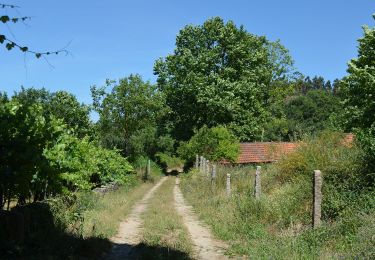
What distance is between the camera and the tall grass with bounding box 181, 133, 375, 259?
8531mm

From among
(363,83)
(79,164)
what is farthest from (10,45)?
(363,83)

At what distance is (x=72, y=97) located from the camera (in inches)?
1671

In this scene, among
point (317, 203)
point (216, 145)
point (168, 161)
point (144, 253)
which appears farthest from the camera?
point (168, 161)

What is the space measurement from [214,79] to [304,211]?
32.1 metres

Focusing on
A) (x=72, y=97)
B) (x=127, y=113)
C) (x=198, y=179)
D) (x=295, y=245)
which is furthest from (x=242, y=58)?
(x=295, y=245)

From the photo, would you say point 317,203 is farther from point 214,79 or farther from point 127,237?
point 214,79

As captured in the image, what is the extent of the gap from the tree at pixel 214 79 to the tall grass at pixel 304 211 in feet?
83.2

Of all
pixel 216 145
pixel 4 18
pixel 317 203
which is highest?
pixel 4 18

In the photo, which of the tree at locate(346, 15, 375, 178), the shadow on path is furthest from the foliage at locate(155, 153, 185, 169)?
the shadow on path

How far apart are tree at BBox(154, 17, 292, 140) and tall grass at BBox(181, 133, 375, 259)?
25.4 metres

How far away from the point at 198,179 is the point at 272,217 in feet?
50.7

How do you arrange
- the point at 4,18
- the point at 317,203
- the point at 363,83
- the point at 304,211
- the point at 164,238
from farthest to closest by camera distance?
the point at 363,83, the point at 304,211, the point at 164,238, the point at 317,203, the point at 4,18

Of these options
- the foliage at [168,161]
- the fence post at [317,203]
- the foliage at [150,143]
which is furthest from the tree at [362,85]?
the foliage at [168,161]

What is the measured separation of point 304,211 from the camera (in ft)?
37.1
